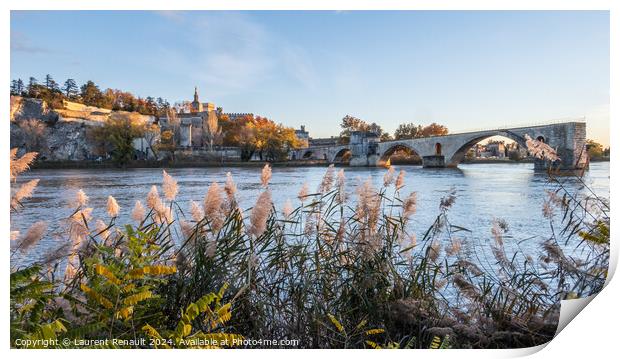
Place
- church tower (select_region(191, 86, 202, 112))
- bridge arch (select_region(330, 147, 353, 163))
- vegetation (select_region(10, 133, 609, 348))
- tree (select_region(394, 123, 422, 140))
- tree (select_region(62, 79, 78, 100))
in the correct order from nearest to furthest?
vegetation (select_region(10, 133, 609, 348)) → tree (select_region(62, 79, 78, 100)) → church tower (select_region(191, 86, 202, 112)) → tree (select_region(394, 123, 422, 140)) → bridge arch (select_region(330, 147, 353, 163))

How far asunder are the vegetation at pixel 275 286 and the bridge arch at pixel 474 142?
582 millimetres

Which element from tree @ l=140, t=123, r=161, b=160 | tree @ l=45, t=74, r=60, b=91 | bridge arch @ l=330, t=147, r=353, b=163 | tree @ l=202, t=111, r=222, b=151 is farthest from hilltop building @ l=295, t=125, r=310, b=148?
tree @ l=45, t=74, r=60, b=91

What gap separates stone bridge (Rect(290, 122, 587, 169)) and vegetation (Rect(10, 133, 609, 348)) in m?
0.52

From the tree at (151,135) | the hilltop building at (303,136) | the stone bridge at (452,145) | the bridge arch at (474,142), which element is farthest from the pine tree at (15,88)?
the bridge arch at (474,142)

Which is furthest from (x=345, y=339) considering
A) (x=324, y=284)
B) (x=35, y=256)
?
(x=35, y=256)

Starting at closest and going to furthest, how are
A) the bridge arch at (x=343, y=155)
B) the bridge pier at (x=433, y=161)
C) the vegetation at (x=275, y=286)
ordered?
the vegetation at (x=275, y=286) → the bridge arch at (x=343, y=155) → the bridge pier at (x=433, y=161)

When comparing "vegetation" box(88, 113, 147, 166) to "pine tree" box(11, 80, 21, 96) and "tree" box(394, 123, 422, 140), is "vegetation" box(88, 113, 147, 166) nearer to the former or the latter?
"pine tree" box(11, 80, 21, 96)

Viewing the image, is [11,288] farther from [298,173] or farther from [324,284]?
[298,173]

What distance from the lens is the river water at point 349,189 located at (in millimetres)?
2004

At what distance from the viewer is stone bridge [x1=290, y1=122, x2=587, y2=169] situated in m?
2.06

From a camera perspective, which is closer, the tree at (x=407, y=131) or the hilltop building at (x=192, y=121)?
the hilltop building at (x=192, y=121)

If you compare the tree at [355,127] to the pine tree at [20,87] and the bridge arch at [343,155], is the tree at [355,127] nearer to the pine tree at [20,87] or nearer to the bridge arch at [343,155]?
the bridge arch at [343,155]

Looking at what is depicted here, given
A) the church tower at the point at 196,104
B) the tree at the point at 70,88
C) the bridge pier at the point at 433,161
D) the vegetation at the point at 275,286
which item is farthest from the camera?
the bridge pier at the point at 433,161
